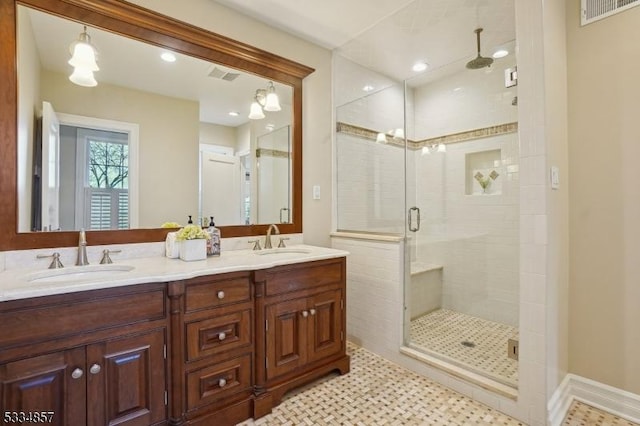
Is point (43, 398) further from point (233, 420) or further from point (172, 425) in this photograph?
point (233, 420)

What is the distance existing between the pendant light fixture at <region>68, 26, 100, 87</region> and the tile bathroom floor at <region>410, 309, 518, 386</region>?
2650 millimetres

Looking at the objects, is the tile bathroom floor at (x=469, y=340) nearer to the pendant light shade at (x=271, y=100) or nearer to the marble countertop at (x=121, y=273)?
the marble countertop at (x=121, y=273)

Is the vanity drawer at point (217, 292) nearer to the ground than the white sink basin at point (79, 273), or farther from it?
nearer to the ground

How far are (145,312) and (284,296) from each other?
28.3 inches

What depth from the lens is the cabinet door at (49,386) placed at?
1.10 meters

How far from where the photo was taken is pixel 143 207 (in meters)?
1.84

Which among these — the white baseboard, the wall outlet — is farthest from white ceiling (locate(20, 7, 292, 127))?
the white baseboard

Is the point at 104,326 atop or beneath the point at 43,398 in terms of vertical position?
atop

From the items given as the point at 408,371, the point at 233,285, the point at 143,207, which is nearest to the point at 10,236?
the point at 143,207

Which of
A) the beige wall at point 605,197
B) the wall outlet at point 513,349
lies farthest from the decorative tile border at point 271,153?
the wall outlet at point 513,349

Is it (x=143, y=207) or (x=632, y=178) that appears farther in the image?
(x=143, y=207)

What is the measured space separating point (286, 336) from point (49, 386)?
Result: 41.2 inches

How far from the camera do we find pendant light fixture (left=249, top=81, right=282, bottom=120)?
7.67ft

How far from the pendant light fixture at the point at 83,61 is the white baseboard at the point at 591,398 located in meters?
2.94
